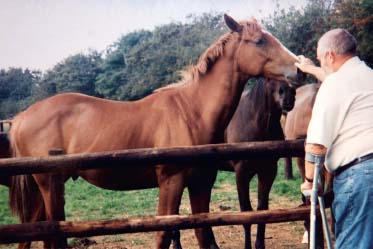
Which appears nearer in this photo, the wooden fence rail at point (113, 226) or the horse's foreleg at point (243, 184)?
the wooden fence rail at point (113, 226)

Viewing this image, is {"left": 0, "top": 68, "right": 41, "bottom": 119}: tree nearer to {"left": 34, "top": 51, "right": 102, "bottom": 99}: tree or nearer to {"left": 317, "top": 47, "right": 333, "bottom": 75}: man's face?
{"left": 34, "top": 51, "right": 102, "bottom": 99}: tree

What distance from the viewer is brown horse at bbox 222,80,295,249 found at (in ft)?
17.6

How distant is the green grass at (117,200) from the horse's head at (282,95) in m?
2.73

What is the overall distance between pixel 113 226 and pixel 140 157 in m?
0.54

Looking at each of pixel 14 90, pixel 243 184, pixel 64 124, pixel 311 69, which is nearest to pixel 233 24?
pixel 311 69

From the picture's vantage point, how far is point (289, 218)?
3.56 metres

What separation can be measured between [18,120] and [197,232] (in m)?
2.19

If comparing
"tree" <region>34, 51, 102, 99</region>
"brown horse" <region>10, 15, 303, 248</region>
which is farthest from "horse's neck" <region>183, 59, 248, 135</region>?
"tree" <region>34, 51, 102, 99</region>

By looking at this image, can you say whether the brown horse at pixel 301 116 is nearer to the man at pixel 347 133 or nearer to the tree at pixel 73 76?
the man at pixel 347 133

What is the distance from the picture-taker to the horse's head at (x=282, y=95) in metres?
5.23

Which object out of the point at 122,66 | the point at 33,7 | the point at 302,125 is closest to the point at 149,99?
the point at 302,125

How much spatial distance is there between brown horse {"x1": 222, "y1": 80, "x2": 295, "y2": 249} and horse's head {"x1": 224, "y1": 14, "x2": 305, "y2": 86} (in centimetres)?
107

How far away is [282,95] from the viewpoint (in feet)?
17.4

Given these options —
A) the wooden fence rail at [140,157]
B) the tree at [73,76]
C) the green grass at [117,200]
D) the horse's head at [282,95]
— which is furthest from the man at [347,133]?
the tree at [73,76]
